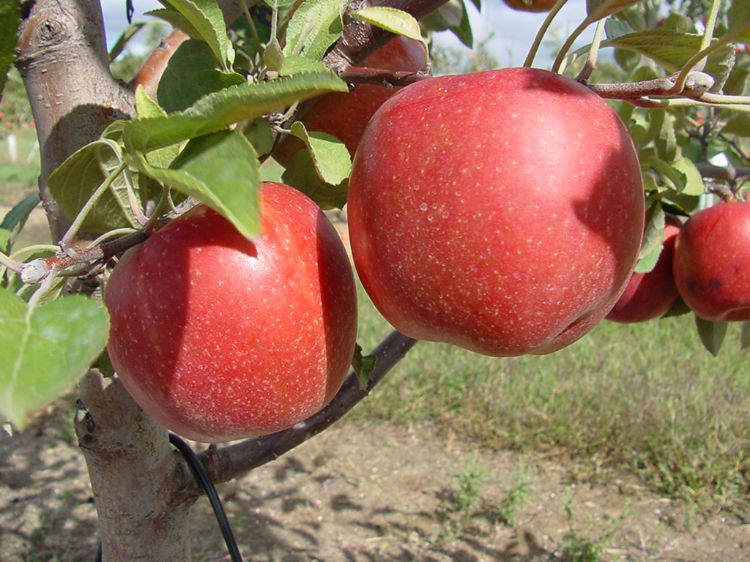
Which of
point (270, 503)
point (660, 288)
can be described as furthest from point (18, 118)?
point (660, 288)

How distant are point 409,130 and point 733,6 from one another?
21 centimetres

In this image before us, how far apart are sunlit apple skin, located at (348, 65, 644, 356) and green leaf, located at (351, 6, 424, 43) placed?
5cm

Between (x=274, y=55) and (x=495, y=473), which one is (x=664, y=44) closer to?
(x=274, y=55)

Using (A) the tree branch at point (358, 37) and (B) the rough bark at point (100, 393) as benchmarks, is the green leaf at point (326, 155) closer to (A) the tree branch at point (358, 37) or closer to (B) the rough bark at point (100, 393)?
(A) the tree branch at point (358, 37)

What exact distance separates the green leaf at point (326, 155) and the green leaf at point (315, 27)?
2.4 inches

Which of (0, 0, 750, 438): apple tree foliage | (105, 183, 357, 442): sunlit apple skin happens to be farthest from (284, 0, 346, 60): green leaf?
(105, 183, 357, 442): sunlit apple skin

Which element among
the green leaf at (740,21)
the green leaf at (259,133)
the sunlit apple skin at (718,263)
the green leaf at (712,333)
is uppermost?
the green leaf at (740,21)

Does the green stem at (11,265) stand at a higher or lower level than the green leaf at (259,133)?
lower

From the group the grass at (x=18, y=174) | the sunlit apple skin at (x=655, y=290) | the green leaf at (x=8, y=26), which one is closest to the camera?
the green leaf at (x=8, y=26)

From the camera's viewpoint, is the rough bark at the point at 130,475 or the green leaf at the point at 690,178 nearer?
the rough bark at the point at 130,475

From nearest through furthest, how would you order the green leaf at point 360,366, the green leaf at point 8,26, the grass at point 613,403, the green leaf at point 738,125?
the green leaf at point 8,26 < the green leaf at point 360,366 < the green leaf at point 738,125 < the grass at point 613,403

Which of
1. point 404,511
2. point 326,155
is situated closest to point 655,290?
point 326,155

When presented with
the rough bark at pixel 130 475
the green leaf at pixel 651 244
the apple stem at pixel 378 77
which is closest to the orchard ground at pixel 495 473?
the green leaf at pixel 651 244

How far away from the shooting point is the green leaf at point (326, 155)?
0.51 metres
